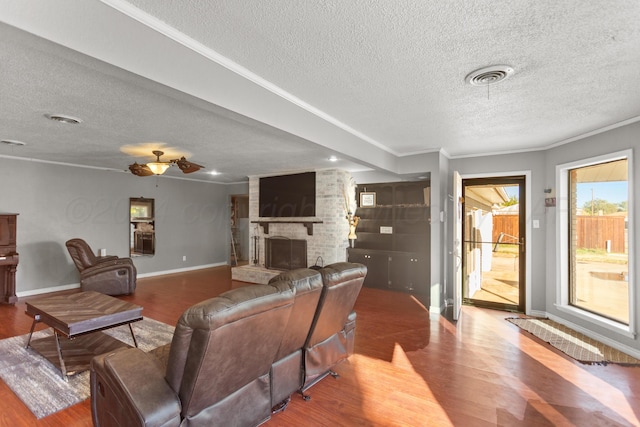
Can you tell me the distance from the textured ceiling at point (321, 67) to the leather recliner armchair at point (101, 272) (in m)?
2.53

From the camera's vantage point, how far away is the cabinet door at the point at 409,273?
5922 mm

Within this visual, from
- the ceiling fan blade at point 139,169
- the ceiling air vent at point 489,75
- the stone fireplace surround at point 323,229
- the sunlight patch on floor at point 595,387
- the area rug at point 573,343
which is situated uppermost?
the ceiling air vent at point 489,75

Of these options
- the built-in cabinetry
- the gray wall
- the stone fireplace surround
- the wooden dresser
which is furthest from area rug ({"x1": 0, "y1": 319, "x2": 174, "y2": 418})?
the built-in cabinetry

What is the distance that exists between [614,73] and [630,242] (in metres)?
2.14

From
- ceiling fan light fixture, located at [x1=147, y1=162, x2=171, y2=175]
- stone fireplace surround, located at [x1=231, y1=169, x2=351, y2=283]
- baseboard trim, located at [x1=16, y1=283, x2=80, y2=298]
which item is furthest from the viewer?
stone fireplace surround, located at [x1=231, y1=169, x2=351, y2=283]

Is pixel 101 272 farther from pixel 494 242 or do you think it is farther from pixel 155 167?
pixel 494 242

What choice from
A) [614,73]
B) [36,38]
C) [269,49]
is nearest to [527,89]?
[614,73]

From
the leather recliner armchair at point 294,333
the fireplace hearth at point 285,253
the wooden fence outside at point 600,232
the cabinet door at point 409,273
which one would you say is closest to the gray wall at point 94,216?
the fireplace hearth at point 285,253

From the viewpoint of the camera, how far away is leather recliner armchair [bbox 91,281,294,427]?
1.59m

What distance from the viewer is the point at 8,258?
5.08 meters

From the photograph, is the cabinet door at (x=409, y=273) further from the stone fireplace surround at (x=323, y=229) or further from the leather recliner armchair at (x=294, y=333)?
the leather recliner armchair at (x=294, y=333)

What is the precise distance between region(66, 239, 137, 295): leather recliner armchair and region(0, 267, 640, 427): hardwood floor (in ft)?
3.99

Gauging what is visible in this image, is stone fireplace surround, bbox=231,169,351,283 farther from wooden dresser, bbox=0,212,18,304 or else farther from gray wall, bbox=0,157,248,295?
Result: wooden dresser, bbox=0,212,18,304

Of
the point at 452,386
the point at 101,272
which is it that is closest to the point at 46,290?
the point at 101,272
